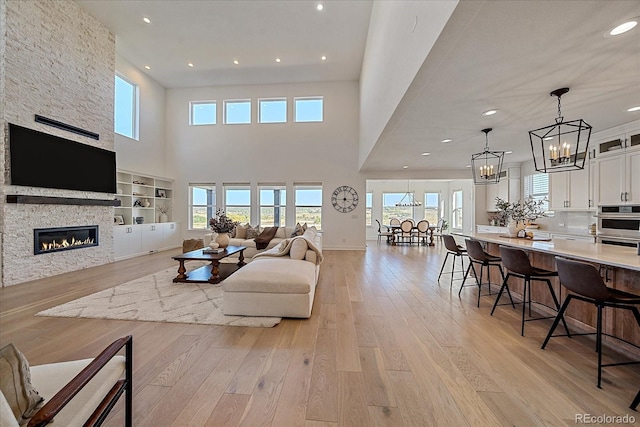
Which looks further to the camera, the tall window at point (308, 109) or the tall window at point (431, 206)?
the tall window at point (431, 206)

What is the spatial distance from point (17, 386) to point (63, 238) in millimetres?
5828

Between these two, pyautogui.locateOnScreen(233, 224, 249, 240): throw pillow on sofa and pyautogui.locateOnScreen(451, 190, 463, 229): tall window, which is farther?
pyautogui.locateOnScreen(451, 190, 463, 229): tall window

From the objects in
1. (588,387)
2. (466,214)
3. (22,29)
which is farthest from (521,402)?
(466,214)

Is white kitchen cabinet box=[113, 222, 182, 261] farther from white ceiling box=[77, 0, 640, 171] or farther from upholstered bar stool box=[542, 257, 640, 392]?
upholstered bar stool box=[542, 257, 640, 392]

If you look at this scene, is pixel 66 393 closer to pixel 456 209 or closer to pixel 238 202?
pixel 238 202

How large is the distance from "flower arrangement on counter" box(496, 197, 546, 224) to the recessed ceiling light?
5.08 meters

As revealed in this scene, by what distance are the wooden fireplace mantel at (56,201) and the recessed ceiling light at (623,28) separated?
7367 mm

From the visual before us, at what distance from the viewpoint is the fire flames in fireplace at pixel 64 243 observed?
4879 millimetres

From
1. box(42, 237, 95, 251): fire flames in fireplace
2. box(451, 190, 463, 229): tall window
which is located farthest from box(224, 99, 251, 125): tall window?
box(451, 190, 463, 229): tall window

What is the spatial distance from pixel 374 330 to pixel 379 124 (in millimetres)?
3197

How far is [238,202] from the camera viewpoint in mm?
9102

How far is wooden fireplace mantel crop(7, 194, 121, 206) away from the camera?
434 centimetres

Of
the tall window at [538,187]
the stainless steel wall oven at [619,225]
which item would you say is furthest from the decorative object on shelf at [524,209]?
the stainless steel wall oven at [619,225]

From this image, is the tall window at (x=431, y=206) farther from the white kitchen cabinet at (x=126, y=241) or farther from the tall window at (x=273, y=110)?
the white kitchen cabinet at (x=126, y=241)
